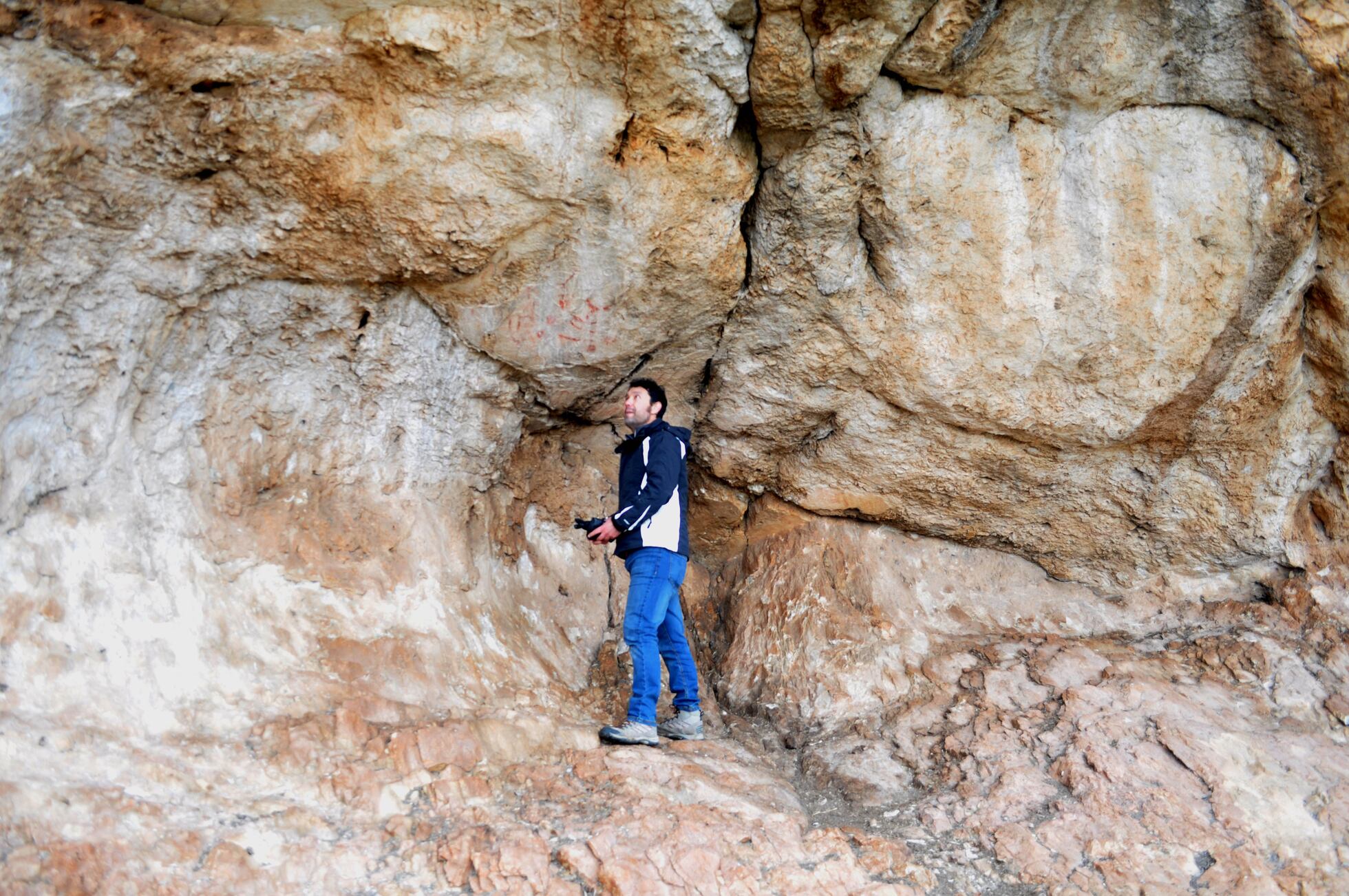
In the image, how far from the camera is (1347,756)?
13.1 ft

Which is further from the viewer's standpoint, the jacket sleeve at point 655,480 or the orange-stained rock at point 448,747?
the jacket sleeve at point 655,480

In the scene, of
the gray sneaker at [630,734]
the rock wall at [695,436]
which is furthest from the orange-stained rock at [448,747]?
the gray sneaker at [630,734]

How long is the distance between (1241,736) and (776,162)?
2.72 meters

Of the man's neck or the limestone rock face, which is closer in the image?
the limestone rock face

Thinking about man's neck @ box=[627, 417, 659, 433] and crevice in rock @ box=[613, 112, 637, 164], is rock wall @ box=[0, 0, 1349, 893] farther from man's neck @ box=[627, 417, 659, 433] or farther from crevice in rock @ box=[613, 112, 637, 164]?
man's neck @ box=[627, 417, 659, 433]

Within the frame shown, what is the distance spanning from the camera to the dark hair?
14.3ft

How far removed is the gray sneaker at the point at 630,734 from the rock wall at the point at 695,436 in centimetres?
7

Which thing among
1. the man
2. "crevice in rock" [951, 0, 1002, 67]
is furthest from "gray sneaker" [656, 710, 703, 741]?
"crevice in rock" [951, 0, 1002, 67]

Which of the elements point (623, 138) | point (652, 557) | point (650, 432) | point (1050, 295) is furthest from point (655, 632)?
point (1050, 295)

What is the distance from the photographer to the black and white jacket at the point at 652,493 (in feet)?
13.6

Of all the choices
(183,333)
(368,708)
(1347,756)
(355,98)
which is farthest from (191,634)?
(1347,756)

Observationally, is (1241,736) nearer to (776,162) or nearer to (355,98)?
(776,162)

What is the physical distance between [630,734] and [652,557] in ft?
2.15

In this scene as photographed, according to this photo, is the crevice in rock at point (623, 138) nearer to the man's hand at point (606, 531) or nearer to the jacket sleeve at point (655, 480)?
the jacket sleeve at point (655, 480)
